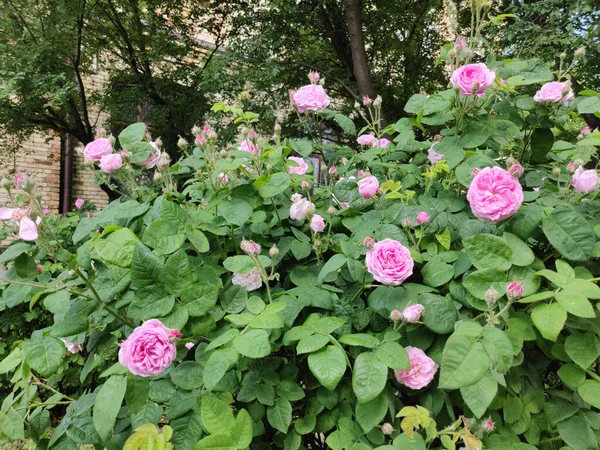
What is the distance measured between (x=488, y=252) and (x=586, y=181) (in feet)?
1.31

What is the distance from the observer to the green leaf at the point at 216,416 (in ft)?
2.72

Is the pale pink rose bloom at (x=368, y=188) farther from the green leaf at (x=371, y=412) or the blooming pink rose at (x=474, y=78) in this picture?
the green leaf at (x=371, y=412)

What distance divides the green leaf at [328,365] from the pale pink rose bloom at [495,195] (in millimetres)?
460

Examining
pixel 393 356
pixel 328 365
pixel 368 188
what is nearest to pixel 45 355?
pixel 328 365

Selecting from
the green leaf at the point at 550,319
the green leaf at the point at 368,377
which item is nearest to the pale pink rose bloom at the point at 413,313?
the green leaf at the point at 368,377

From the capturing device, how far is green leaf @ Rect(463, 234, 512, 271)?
890 mm

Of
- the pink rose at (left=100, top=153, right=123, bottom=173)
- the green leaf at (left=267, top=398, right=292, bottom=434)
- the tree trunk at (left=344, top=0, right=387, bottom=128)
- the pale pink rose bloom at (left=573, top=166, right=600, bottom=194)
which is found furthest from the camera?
the tree trunk at (left=344, top=0, right=387, bottom=128)

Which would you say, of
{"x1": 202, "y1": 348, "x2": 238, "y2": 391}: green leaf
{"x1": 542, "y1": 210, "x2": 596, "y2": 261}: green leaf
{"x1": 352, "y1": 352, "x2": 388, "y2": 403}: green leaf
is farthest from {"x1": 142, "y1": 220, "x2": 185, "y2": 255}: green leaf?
{"x1": 542, "y1": 210, "x2": 596, "y2": 261}: green leaf

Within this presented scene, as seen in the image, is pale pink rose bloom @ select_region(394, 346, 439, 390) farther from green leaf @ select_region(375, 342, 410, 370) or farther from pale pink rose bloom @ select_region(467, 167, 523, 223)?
pale pink rose bloom @ select_region(467, 167, 523, 223)

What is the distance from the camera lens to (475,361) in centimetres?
72

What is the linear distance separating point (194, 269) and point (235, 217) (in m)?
0.17

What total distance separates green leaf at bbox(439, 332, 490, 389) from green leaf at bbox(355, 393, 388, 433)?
230 mm

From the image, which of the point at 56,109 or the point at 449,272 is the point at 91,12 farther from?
the point at 449,272

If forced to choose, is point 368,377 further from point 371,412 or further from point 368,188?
point 368,188
